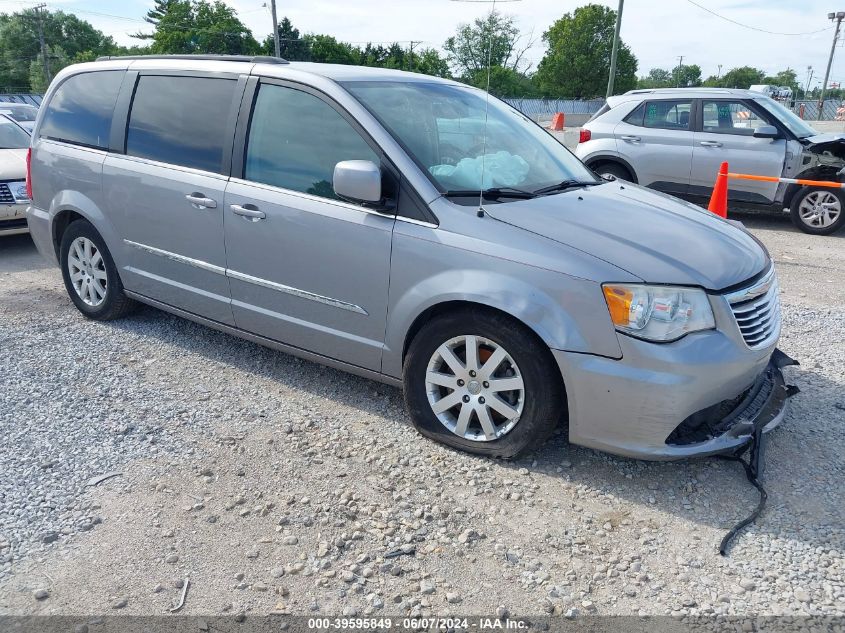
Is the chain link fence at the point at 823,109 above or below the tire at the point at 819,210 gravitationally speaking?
above

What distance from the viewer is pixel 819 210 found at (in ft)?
28.5

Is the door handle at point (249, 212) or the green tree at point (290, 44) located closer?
the door handle at point (249, 212)

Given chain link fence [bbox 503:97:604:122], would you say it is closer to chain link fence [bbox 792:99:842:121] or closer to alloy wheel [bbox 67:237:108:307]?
chain link fence [bbox 792:99:842:121]

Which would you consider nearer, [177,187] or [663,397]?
[663,397]

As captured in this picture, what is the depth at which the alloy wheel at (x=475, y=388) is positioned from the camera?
3178mm

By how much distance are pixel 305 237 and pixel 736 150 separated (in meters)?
7.39

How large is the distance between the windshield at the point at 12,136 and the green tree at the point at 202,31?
233 feet

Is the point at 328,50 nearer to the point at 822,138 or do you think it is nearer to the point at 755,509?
the point at 822,138

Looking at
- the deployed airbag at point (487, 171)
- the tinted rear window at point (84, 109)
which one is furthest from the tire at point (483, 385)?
the tinted rear window at point (84, 109)

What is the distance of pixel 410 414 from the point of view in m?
3.55

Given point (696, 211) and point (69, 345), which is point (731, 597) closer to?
point (696, 211)

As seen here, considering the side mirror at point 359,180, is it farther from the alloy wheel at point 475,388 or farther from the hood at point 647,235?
the alloy wheel at point 475,388

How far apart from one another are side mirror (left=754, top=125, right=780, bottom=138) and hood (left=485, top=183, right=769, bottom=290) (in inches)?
229

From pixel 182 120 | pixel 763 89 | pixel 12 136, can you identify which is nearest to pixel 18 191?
pixel 12 136
